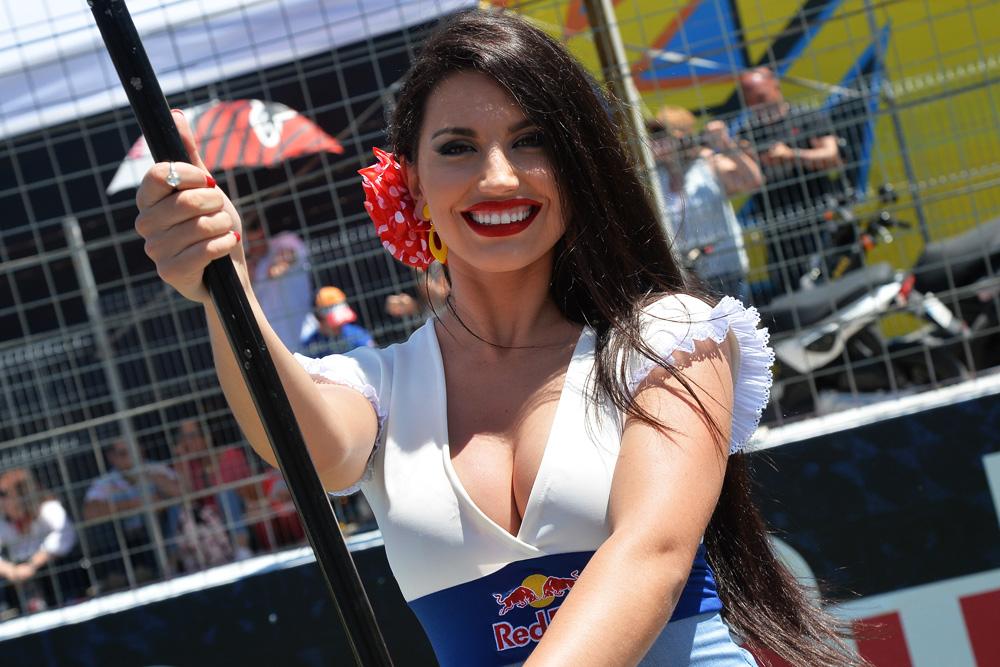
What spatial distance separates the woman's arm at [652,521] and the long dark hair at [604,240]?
0.09 m

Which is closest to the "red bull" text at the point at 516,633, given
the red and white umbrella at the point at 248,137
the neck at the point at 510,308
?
the neck at the point at 510,308

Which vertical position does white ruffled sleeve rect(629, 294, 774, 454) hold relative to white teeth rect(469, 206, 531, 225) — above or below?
below

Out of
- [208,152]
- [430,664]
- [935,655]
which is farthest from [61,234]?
[935,655]

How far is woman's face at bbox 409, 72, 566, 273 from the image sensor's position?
1680 mm

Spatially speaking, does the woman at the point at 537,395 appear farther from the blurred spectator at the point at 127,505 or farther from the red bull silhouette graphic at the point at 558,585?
the blurred spectator at the point at 127,505

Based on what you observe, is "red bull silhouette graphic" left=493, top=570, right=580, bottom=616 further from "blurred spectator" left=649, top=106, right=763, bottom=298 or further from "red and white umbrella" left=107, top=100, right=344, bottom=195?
"red and white umbrella" left=107, top=100, right=344, bottom=195

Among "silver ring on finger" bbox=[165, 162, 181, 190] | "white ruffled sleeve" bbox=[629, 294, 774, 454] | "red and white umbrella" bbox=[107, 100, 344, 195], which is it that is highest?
"red and white umbrella" bbox=[107, 100, 344, 195]

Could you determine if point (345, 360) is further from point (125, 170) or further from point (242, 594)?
point (125, 170)

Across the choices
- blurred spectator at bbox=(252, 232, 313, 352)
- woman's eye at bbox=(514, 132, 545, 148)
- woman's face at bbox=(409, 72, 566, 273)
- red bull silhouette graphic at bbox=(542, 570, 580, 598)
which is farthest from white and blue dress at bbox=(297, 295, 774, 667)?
blurred spectator at bbox=(252, 232, 313, 352)

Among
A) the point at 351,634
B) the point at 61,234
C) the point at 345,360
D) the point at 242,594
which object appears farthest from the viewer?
the point at 61,234

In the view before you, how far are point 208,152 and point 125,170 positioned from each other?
0.77 m

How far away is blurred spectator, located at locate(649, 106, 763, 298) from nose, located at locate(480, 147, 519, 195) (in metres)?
2.01

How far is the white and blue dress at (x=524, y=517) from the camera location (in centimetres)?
154

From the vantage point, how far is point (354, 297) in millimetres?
3750
